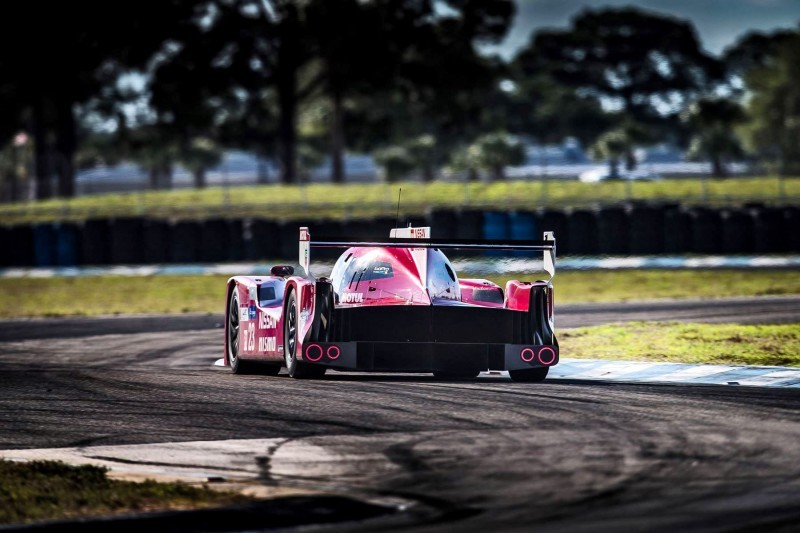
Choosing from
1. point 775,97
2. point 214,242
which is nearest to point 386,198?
point 214,242

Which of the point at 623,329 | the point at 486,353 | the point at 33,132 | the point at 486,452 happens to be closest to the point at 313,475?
the point at 486,452

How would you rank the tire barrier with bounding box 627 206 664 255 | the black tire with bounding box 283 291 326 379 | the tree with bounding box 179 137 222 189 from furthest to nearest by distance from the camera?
the tree with bounding box 179 137 222 189, the tire barrier with bounding box 627 206 664 255, the black tire with bounding box 283 291 326 379

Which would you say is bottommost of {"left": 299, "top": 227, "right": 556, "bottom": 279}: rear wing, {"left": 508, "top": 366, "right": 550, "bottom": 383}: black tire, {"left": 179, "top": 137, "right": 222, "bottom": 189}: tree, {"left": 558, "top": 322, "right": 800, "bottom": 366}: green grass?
{"left": 508, "top": 366, "right": 550, "bottom": 383}: black tire

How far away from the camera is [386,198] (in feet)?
162

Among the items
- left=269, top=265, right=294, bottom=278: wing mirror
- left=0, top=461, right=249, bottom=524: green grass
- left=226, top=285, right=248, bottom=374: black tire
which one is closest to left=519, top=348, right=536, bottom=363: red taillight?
left=269, top=265, right=294, bottom=278: wing mirror

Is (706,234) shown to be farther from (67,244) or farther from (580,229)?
(67,244)

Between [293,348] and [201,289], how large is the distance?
66.1 feet

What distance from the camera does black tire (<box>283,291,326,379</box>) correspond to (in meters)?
14.4

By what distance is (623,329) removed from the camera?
63.4 feet

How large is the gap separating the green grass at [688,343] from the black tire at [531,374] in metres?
2.16

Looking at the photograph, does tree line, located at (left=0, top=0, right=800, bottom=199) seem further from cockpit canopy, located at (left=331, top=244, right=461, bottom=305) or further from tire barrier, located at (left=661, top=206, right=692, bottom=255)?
cockpit canopy, located at (left=331, top=244, right=461, bottom=305)

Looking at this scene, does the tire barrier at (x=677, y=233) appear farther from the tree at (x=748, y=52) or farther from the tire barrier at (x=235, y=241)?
the tree at (x=748, y=52)

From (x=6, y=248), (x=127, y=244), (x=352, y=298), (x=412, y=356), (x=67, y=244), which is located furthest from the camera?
(x=6, y=248)

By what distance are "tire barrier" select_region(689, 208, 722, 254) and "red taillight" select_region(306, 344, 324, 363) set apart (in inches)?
988
